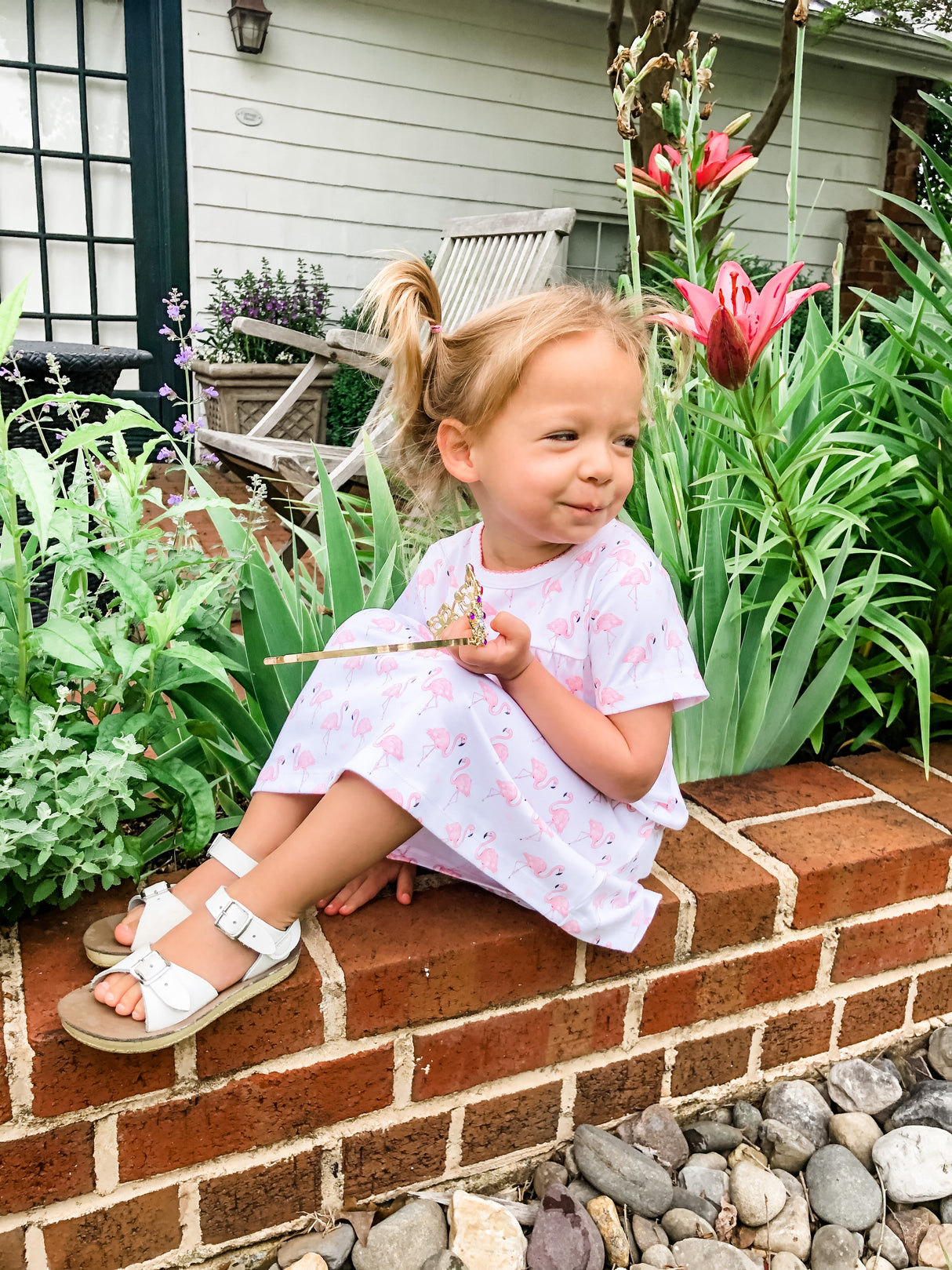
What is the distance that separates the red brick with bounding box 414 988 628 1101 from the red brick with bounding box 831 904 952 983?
0.36 meters

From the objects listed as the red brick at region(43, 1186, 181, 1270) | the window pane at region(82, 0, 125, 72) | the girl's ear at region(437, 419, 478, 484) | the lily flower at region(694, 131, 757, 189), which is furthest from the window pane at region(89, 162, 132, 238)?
the red brick at region(43, 1186, 181, 1270)

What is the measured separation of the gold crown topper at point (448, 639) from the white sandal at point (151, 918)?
0.86 feet

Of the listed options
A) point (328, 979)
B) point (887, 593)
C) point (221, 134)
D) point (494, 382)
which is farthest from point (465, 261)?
point (328, 979)

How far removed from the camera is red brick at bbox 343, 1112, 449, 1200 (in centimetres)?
114

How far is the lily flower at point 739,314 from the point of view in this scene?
1.17 m

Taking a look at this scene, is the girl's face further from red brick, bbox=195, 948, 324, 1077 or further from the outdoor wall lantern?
the outdoor wall lantern

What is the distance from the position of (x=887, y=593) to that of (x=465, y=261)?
3661 mm

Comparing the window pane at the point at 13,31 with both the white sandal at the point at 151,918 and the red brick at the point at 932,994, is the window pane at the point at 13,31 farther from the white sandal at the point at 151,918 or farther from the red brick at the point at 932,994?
the red brick at the point at 932,994

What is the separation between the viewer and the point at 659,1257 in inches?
44.0

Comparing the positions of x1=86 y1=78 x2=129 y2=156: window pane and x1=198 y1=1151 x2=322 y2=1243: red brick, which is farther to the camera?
x1=86 y1=78 x2=129 y2=156: window pane

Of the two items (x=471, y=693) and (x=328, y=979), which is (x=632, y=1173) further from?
(x=471, y=693)

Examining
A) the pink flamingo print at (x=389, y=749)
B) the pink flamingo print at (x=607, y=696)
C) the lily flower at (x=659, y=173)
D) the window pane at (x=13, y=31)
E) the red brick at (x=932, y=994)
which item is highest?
the window pane at (x=13, y=31)

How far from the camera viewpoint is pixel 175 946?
3.30 feet

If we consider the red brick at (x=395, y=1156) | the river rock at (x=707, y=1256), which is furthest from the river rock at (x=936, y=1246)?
the red brick at (x=395, y=1156)
